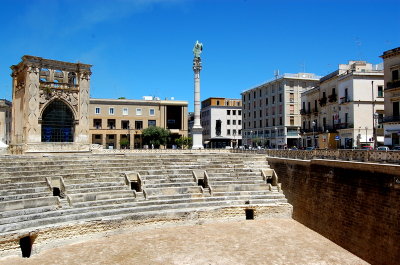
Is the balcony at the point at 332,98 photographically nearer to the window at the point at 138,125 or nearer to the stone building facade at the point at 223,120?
the window at the point at 138,125

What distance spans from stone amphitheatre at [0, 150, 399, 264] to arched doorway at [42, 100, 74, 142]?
Result: 12.8 metres

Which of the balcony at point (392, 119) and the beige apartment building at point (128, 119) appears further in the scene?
the beige apartment building at point (128, 119)

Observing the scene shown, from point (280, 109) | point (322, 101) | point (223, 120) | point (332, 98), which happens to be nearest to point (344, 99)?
point (332, 98)

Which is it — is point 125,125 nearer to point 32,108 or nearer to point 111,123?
point 111,123

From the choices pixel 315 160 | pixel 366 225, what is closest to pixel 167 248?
pixel 366 225

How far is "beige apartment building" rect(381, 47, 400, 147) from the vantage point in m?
31.5

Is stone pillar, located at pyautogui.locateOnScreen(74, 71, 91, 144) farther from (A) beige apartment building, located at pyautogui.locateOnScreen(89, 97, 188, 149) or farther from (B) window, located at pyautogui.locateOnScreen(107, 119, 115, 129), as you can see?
(B) window, located at pyautogui.locateOnScreen(107, 119, 115, 129)

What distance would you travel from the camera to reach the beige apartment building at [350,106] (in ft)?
128

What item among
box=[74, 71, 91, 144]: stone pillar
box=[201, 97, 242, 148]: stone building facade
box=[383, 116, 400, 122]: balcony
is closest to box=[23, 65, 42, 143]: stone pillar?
box=[74, 71, 91, 144]: stone pillar

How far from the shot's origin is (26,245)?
630 inches

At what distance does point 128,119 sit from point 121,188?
Answer: 43747 millimetres

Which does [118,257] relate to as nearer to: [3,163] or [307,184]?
[3,163]

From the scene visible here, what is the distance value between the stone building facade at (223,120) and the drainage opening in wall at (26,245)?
6867 centimetres

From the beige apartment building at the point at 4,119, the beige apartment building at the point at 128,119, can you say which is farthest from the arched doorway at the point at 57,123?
the beige apartment building at the point at 4,119
